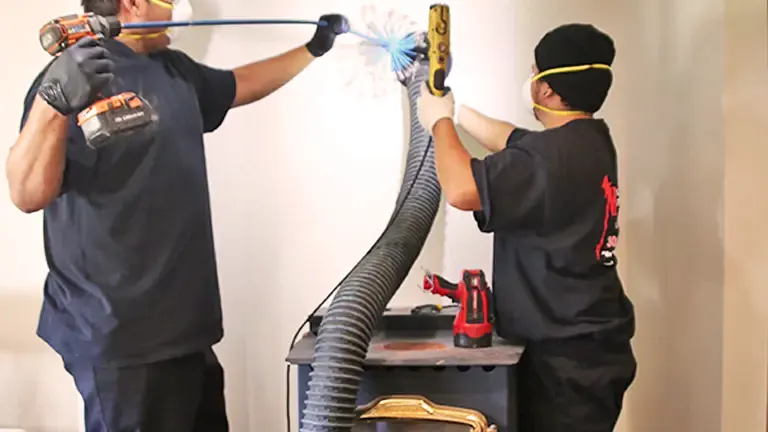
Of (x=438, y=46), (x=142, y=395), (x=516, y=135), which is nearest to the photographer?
(x=142, y=395)

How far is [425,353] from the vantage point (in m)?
1.52

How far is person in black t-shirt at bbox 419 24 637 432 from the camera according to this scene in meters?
1.53

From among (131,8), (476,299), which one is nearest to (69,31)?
(131,8)

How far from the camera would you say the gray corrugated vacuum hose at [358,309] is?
138cm

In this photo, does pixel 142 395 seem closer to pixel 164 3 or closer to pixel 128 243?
pixel 128 243

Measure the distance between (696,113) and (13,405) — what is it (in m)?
1.87

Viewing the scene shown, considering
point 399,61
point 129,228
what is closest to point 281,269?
→ point 129,228

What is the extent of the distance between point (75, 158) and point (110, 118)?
0.19m

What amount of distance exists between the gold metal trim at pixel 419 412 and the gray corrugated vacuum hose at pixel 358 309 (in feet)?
0.23

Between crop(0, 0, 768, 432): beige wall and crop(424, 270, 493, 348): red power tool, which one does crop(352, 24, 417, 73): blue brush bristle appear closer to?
crop(0, 0, 768, 432): beige wall

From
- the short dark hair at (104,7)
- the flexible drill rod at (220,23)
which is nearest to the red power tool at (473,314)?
the flexible drill rod at (220,23)

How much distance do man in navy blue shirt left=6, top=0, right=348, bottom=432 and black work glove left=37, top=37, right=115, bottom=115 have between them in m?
0.08

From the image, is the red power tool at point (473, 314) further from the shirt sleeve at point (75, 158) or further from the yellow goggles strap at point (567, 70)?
the shirt sleeve at point (75, 158)

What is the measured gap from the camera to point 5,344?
→ 2053 millimetres
